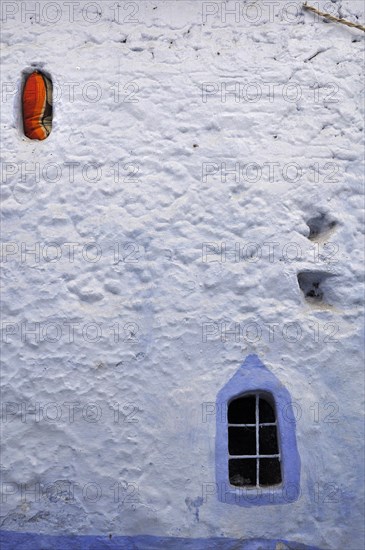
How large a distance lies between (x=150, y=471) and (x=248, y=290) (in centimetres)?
129

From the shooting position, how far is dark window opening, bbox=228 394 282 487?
13.1ft

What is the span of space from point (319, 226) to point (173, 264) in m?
1.03

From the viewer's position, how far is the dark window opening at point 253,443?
13.1 ft

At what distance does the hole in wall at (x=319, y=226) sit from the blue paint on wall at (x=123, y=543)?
196 centimetres

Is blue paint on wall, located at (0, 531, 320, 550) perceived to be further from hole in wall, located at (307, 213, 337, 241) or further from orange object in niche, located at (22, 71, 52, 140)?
orange object in niche, located at (22, 71, 52, 140)

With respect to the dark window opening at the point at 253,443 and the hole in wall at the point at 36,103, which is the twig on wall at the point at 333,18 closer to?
the hole in wall at the point at 36,103

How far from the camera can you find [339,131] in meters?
4.21

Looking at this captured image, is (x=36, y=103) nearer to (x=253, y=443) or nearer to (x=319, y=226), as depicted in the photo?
(x=319, y=226)

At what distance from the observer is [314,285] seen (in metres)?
4.15

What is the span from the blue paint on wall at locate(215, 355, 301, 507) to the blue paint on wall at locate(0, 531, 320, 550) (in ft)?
0.84

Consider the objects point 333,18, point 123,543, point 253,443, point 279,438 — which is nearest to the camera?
point 123,543

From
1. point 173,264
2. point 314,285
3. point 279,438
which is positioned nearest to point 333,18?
point 314,285

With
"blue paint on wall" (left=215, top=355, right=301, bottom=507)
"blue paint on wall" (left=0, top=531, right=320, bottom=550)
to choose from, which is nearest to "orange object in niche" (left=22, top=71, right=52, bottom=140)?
"blue paint on wall" (left=215, top=355, right=301, bottom=507)

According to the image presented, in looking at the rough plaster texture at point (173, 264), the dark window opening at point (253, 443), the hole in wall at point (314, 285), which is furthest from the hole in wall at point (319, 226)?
the dark window opening at point (253, 443)
